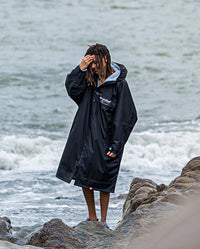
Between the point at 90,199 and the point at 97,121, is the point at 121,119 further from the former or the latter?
the point at 90,199

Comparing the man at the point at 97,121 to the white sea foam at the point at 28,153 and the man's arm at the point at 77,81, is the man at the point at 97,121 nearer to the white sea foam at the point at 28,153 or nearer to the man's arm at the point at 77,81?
the man's arm at the point at 77,81

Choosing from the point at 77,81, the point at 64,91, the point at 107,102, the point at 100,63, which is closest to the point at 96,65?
the point at 100,63

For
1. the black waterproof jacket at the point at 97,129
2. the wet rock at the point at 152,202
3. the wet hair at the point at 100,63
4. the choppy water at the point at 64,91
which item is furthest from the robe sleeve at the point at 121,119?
the choppy water at the point at 64,91

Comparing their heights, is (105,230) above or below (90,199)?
below

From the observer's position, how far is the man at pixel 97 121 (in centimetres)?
513

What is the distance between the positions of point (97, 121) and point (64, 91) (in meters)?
14.0

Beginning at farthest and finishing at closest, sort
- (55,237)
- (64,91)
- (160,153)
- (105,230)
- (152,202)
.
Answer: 1. (64,91)
2. (160,153)
3. (152,202)
4. (105,230)
5. (55,237)

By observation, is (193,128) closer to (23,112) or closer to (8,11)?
(23,112)

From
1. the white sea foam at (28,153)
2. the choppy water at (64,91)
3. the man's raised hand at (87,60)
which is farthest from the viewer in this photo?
the white sea foam at (28,153)

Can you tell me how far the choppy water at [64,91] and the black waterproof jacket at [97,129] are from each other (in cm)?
204

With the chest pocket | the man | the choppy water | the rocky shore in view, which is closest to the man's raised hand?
the man

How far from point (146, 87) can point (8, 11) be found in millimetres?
11545

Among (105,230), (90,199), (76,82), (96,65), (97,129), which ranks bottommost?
(105,230)

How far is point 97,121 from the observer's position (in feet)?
17.0
